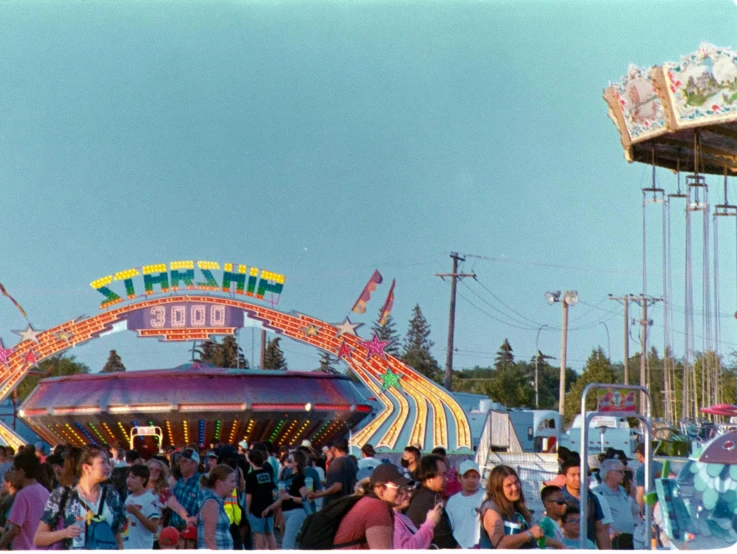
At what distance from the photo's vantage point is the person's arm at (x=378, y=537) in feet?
17.9

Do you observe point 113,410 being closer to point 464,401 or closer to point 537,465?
point 464,401

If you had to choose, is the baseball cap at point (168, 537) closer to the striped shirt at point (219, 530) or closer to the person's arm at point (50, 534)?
the striped shirt at point (219, 530)

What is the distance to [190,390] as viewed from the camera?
30234mm

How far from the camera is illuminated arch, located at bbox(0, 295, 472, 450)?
2456cm

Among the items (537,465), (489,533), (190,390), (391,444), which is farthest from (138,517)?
(190,390)

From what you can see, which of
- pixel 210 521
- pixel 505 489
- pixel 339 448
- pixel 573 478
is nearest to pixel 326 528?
pixel 505 489

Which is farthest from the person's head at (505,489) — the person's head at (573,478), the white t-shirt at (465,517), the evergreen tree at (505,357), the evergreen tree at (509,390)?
the evergreen tree at (505,357)

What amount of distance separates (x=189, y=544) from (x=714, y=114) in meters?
12.5

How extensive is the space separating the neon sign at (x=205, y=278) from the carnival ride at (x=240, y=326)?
25 mm

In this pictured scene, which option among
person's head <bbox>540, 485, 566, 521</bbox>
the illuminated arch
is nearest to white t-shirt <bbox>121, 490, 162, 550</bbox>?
person's head <bbox>540, 485, 566, 521</bbox>

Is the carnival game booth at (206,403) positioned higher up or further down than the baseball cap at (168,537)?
higher up

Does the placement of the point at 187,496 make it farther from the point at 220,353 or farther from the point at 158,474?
the point at 220,353

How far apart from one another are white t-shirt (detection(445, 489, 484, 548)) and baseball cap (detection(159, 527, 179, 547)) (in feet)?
6.74

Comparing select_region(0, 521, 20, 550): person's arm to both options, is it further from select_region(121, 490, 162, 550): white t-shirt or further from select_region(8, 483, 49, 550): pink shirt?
select_region(121, 490, 162, 550): white t-shirt
